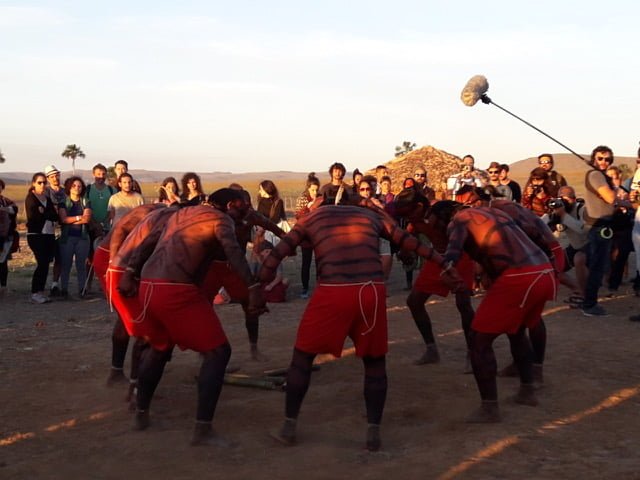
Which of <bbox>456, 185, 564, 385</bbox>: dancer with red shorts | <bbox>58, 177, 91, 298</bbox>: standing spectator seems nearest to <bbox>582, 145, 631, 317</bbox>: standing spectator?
<bbox>456, 185, 564, 385</bbox>: dancer with red shorts

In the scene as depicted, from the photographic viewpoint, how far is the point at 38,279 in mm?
13398

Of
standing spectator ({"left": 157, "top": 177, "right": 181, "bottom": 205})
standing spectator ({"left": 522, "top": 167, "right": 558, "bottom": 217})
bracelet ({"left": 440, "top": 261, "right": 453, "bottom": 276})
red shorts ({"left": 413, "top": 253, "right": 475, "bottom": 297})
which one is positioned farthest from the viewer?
standing spectator ({"left": 522, "top": 167, "right": 558, "bottom": 217})

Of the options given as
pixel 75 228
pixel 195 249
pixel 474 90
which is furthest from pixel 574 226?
pixel 75 228

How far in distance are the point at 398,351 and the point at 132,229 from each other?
3.20 metres

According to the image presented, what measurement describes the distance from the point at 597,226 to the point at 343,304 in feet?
20.3

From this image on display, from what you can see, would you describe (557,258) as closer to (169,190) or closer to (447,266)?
(447,266)

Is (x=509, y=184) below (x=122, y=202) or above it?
above

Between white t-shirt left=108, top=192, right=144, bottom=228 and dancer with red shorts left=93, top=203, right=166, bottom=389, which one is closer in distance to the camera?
dancer with red shorts left=93, top=203, right=166, bottom=389

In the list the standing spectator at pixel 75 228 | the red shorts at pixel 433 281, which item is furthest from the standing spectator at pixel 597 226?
the standing spectator at pixel 75 228

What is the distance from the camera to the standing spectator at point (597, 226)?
1091cm

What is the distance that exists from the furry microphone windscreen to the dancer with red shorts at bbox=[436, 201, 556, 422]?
9.51 ft

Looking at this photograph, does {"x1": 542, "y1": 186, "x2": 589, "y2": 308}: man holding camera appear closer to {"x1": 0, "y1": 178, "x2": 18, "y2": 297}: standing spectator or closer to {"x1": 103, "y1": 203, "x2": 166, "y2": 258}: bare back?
{"x1": 103, "y1": 203, "x2": 166, "y2": 258}: bare back

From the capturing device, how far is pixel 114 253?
24.7 ft

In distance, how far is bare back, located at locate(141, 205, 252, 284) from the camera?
6.02 meters
